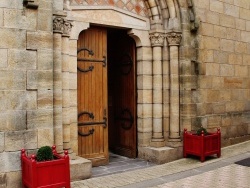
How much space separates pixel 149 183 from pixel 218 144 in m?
2.09

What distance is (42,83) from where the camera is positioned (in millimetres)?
4531

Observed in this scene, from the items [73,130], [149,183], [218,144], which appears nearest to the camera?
[149,183]

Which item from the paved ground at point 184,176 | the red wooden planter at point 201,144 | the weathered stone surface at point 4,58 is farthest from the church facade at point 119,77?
the paved ground at point 184,176

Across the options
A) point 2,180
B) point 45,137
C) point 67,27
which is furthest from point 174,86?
point 2,180

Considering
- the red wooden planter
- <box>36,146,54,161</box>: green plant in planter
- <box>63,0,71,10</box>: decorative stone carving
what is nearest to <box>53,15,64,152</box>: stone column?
<box>63,0,71,10</box>: decorative stone carving

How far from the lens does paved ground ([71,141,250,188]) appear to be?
183 inches

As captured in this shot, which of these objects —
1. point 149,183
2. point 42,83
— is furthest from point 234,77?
point 42,83

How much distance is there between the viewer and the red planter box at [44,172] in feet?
13.0

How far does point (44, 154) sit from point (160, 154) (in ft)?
8.26

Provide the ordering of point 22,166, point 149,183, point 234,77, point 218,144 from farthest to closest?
point 234,77, point 218,144, point 149,183, point 22,166

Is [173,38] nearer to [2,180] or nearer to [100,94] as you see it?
[100,94]

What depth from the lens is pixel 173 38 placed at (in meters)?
6.20

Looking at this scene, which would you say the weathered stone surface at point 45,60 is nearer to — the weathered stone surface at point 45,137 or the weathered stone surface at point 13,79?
the weathered stone surface at point 13,79

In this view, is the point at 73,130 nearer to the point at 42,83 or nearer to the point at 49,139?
the point at 49,139
